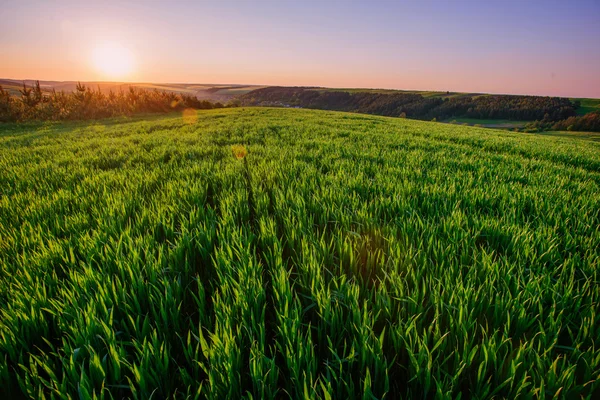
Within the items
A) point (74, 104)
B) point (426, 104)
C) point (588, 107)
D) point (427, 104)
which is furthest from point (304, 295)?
point (588, 107)

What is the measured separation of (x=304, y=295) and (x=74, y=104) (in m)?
37.3

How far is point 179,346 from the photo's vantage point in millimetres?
1073

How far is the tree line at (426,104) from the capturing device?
87.7 m

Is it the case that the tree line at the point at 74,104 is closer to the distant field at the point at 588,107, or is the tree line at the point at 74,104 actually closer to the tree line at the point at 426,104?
the tree line at the point at 426,104

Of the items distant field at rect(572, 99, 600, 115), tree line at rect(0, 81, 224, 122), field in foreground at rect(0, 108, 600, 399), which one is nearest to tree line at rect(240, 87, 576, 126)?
distant field at rect(572, 99, 600, 115)

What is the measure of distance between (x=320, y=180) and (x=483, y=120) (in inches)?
4340

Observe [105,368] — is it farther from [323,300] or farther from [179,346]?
[323,300]

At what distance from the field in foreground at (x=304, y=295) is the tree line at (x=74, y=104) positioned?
32.5 m

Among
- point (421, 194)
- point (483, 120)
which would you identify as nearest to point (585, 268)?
point (421, 194)

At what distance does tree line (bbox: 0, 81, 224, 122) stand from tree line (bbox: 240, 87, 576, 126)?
7252cm

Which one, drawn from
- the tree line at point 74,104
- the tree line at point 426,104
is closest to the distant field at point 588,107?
the tree line at point 426,104

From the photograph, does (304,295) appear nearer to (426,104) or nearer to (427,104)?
(426,104)

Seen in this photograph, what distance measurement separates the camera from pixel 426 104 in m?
108

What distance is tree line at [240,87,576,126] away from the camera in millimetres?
87688
